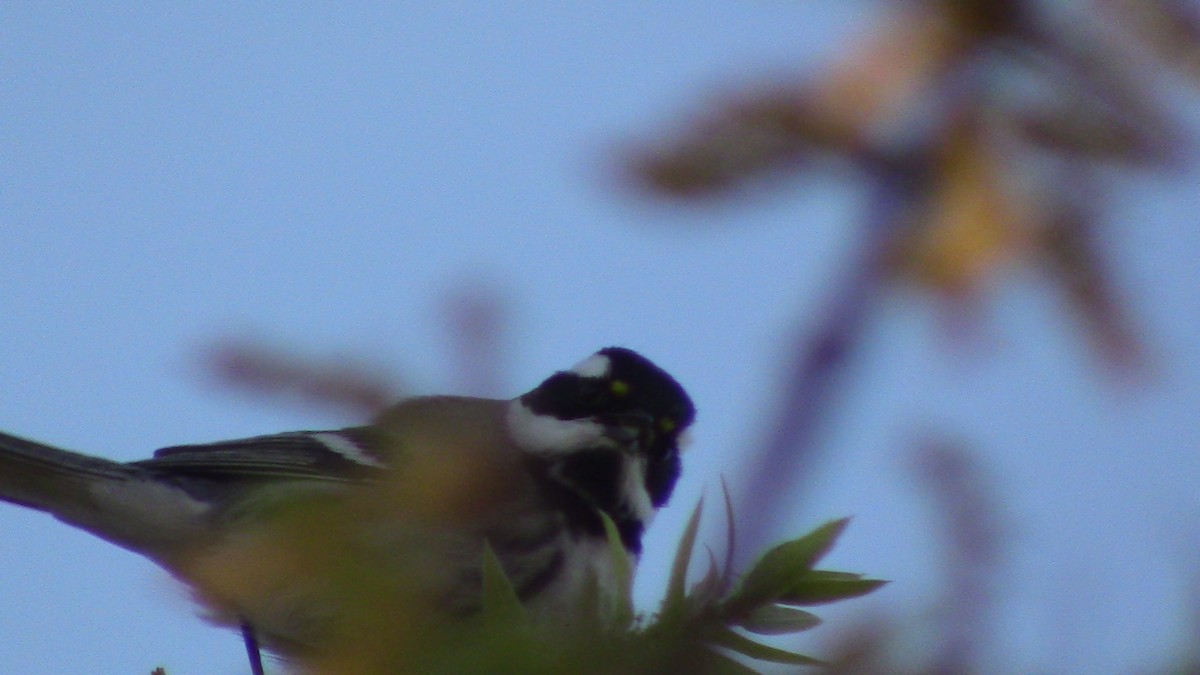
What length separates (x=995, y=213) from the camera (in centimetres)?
110

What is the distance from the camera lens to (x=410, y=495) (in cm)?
153

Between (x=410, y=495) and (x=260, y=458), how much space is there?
3.89m

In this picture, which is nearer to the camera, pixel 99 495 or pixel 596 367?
pixel 99 495

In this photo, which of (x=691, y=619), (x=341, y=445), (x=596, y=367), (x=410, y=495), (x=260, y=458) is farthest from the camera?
(x=596, y=367)

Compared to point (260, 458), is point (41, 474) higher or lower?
lower

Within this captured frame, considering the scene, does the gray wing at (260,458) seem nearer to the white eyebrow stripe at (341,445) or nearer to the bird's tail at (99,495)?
the white eyebrow stripe at (341,445)

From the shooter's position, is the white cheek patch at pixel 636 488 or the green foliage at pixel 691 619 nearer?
the green foliage at pixel 691 619

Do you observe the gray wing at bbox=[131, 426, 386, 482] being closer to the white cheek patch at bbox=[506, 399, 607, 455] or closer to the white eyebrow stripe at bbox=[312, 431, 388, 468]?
the white eyebrow stripe at bbox=[312, 431, 388, 468]

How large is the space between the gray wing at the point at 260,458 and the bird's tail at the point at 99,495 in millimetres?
138

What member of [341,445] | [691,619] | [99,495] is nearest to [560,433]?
[341,445]

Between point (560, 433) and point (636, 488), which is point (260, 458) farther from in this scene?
point (636, 488)

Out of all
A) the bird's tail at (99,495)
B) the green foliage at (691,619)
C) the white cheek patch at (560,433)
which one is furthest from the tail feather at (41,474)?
the green foliage at (691,619)

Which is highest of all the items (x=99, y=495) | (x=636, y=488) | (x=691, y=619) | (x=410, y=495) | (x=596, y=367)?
(x=596, y=367)

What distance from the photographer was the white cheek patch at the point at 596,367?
532cm
